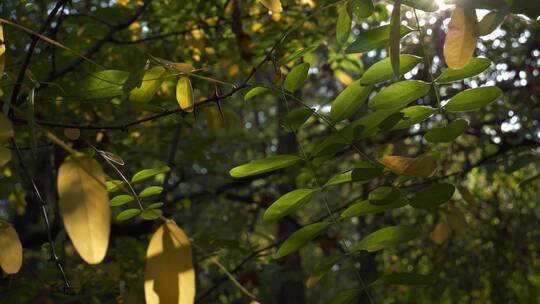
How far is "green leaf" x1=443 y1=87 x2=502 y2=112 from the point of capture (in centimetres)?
127

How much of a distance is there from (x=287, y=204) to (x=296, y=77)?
27 centimetres

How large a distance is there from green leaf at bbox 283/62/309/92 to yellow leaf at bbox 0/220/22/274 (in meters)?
0.61

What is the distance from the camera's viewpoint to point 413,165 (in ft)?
3.30

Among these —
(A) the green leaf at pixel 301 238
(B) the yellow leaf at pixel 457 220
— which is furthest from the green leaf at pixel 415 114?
(B) the yellow leaf at pixel 457 220

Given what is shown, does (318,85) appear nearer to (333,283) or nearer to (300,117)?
(333,283)

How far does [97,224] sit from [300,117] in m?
0.69

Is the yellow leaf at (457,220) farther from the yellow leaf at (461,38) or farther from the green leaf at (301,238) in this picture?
the yellow leaf at (461,38)

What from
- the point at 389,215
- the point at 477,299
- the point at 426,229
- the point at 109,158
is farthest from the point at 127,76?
the point at 477,299

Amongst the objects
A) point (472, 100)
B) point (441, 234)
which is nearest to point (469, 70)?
point (472, 100)

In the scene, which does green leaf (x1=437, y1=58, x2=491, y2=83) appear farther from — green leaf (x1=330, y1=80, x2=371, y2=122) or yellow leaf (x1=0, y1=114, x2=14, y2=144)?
yellow leaf (x1=0, y1=114, x2=14, y2=144)

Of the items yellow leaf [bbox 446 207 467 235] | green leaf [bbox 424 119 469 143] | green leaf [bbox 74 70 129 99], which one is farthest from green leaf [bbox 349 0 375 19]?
yellow leaf [bbox 446 207 467 235]

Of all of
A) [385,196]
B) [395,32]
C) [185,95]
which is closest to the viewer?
[395,32]

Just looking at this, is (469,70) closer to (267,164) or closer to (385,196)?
(385,196)

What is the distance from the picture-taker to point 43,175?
429 centimetres
